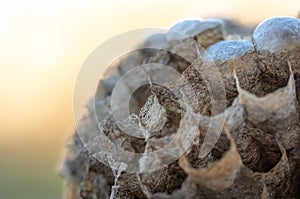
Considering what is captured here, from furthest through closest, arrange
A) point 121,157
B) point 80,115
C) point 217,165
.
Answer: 1. point 80,115
2. point 121,157
3. point 217,165

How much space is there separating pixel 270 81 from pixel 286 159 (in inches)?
2.9

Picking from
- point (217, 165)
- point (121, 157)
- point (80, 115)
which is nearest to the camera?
point (217, 165)

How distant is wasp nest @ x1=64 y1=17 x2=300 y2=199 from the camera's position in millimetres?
429

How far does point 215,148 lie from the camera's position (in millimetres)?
466

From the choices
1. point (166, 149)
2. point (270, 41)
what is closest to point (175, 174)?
point (166, 149)

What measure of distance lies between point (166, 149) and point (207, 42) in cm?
16

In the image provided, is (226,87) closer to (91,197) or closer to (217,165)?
(217,165)

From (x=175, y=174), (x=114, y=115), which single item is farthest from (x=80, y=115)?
(x=175, y=174)

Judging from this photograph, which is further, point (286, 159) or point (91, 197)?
point (91, 197)

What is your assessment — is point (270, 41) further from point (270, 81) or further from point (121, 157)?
point (121, 157)

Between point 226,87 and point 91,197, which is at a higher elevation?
point 226,87

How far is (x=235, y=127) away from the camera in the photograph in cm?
45

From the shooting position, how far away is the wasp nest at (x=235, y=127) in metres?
0.43

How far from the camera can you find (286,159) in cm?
45
